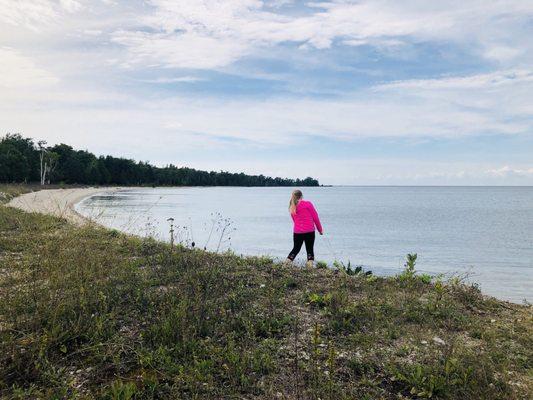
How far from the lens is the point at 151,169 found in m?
169

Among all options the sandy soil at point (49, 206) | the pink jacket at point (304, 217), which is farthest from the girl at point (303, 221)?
the sandy soil at point (49, 206)

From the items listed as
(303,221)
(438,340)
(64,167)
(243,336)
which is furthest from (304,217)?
(64,167)

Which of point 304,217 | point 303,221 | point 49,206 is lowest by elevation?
point 49,206

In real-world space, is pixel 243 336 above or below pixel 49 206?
above

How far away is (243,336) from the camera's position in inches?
228

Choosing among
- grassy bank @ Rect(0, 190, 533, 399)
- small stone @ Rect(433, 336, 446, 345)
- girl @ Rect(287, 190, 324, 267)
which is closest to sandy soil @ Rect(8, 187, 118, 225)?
grassy bank @ Rect(0, 190, 533, 399)

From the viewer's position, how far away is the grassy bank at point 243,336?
4641mm

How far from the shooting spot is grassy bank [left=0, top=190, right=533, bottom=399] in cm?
464

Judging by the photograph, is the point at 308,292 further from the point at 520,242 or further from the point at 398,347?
the point at 520,242

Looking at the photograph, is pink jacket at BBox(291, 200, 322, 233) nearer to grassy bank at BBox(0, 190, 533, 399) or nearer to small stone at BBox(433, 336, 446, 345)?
grassy bank at BBox(0, 190, 533, 399)

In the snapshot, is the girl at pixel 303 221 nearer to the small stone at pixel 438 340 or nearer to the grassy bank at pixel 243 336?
the grassy bank at pixel 243 336

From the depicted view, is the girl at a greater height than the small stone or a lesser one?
greater

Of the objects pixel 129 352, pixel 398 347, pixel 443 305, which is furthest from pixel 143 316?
pixel 443 305

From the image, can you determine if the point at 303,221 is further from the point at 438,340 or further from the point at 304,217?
the point at 438,340
